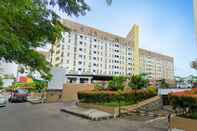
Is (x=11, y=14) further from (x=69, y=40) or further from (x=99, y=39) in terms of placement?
(x=99, y=39)

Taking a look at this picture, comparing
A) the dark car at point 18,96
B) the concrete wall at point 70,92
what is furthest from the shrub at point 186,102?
the dark car at point 18,96

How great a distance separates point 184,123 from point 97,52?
71.2 m

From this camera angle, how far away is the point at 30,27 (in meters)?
3.13

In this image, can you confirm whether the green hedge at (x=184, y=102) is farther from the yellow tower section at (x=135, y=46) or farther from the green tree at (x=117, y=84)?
the yellow tower section at (x=135, y=46)

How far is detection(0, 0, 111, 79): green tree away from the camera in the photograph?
2.60 metres

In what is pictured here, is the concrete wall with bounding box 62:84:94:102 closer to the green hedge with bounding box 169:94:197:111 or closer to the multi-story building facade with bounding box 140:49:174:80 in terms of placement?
the green hedge with bounding box 169:94:197:111

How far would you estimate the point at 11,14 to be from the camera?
8.45 feet

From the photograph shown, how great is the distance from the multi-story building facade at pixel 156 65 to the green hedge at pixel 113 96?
78.3m

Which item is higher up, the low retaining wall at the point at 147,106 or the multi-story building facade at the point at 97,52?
the multi-story building facade at the point at 97,52

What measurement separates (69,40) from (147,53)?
157ft

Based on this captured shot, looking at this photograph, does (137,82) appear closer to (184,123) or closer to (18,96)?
(184,123)

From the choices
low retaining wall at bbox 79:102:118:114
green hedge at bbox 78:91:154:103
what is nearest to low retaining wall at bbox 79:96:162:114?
low retaining wall at bbox 79:102:118:114

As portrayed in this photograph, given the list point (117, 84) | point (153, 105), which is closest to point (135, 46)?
point (117, 84)

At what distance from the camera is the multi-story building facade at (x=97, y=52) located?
71.2 meters
